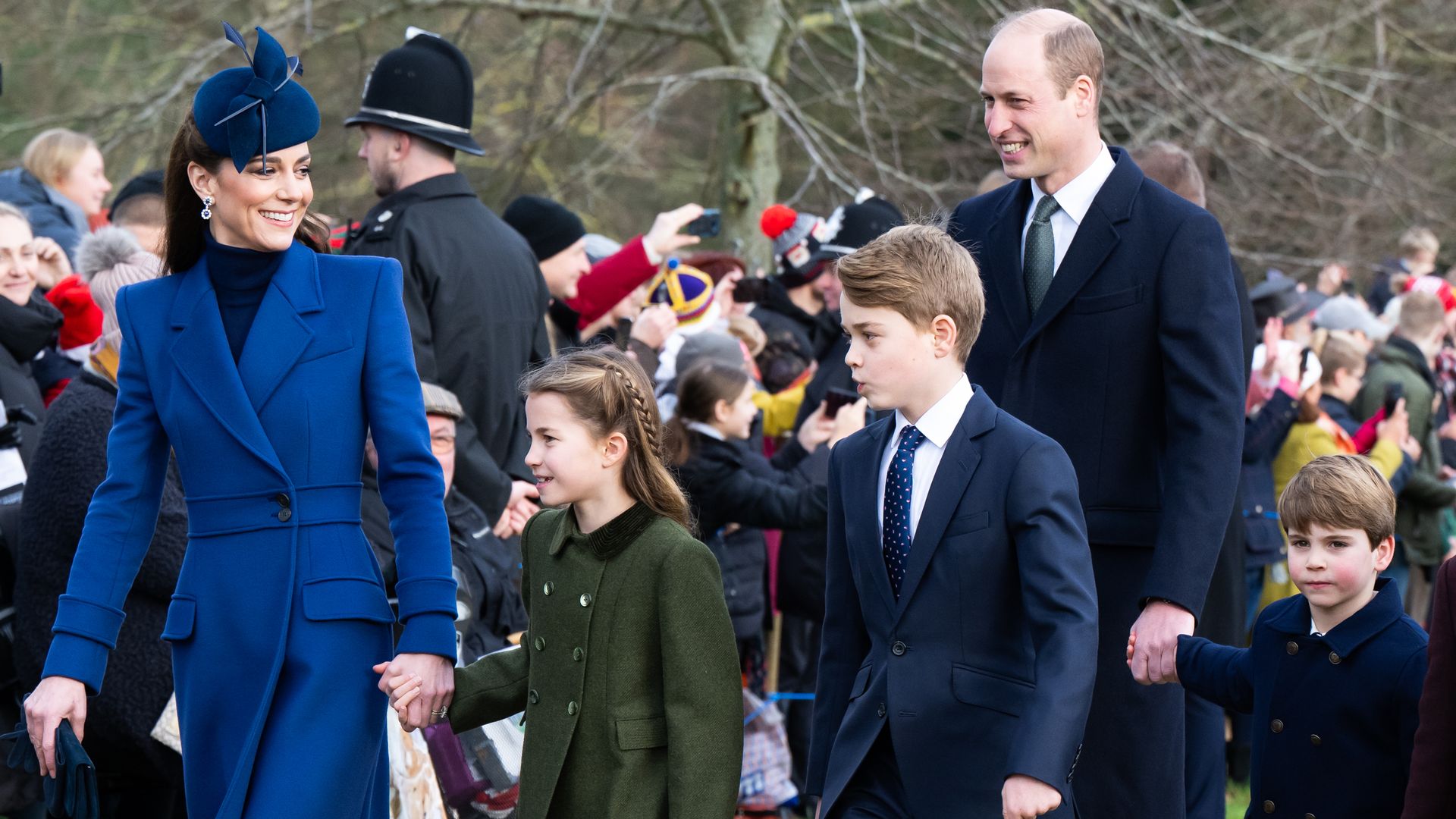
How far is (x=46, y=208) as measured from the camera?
7.89m

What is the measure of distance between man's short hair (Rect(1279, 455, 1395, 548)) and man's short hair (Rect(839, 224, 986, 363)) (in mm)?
910

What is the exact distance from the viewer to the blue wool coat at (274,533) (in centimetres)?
328

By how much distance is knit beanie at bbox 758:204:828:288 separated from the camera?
8516 mm

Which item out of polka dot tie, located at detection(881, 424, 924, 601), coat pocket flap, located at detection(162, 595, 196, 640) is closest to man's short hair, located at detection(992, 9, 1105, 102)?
polka dot tie, located at detection(881, 424, 924, 601)

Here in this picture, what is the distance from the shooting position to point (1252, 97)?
12.5 m

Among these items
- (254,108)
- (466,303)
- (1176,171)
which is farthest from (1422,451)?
(254,108)

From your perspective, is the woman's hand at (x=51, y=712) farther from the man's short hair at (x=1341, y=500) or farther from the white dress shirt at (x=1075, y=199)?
the man's short hair at (x=1341, y=500)

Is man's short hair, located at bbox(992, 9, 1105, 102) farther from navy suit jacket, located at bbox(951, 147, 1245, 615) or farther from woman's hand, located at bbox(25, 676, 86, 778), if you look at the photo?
woman's hand, located at bbox(25, 676, 86, 778)

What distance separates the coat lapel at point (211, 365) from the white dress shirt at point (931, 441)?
4.07ft

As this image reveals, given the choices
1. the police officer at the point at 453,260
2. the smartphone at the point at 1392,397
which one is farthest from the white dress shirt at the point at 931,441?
the smartphone at the point at 1392,397

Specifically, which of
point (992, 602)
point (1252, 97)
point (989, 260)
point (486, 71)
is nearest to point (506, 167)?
point (486, 71)

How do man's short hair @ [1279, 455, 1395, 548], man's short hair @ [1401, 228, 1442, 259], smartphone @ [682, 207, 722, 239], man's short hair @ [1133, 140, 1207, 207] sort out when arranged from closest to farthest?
1. man's short hair @ [1279, 455, 1395, 548]
2. man's short hair @ [1133, 140, 1207, 207]
3. smartphone @ [682, 207, 722, 239]
4. man's short hair @ [1401, 228, 1442, 259]

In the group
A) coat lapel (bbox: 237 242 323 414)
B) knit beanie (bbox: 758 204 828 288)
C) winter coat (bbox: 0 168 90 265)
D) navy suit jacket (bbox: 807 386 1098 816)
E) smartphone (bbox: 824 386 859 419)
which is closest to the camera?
navy suit jacket (bbox: 807 386 1098 816)

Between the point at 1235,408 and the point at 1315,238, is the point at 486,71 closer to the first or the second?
the point at 1315,238
